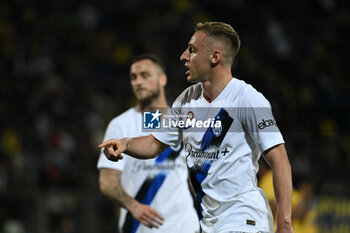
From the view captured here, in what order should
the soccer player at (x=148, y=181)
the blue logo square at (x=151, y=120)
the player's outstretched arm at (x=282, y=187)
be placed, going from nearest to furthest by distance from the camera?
the player's outstretched arm at (x=282, y=187) < the blue logo square at (x=151, y=120) < the soccer player at (x=148, y=181)

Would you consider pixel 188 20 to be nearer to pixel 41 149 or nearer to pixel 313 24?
pixel 313 24

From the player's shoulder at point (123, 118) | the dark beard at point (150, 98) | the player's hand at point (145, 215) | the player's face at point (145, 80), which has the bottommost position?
the player's hand at point (145, 215)

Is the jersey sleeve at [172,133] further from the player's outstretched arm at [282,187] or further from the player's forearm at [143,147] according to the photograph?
the player's outstretched arm at [282,187]

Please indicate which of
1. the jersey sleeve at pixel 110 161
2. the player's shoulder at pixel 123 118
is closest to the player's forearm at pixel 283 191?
the jersey sleeve at pixel 110 161

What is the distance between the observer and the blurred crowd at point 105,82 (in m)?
10.3

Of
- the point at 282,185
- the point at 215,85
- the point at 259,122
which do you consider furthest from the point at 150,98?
the point at 282,185

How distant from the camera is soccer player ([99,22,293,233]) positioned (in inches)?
152

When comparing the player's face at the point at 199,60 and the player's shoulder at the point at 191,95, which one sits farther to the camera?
the player's shoulder at the point at 191,95

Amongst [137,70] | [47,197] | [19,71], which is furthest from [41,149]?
[137,70]

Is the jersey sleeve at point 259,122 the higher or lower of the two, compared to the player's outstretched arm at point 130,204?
higher

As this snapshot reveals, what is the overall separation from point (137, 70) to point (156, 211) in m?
1.42

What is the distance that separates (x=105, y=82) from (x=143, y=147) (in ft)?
29.7

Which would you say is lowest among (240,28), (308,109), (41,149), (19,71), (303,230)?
(303,230)

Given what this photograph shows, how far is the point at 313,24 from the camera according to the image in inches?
546
